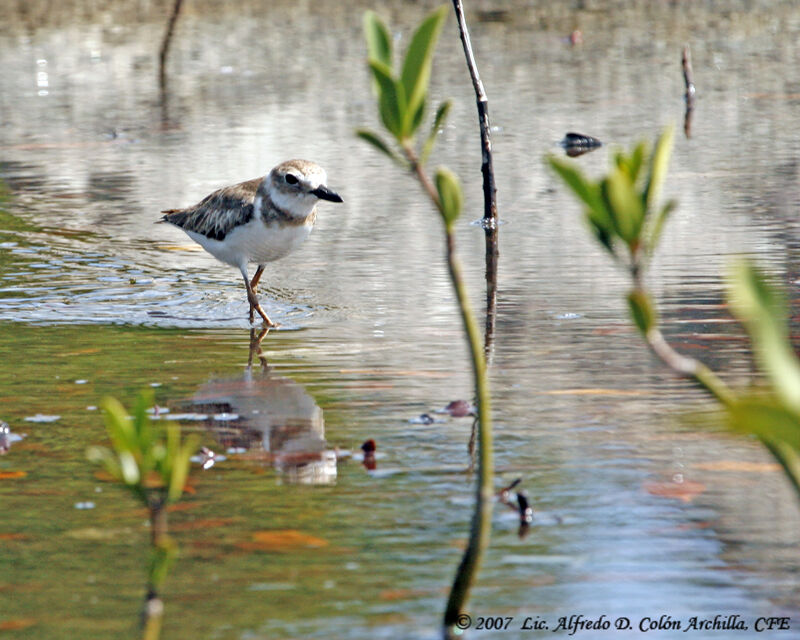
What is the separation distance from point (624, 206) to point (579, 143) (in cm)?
1048

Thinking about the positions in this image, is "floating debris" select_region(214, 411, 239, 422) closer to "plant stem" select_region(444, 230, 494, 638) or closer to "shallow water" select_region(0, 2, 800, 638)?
"shallow water" select_region(0, 2, 800, 638)

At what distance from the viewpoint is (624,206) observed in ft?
7.75

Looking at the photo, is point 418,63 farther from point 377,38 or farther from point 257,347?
point 257,347

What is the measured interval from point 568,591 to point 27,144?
11498 mm

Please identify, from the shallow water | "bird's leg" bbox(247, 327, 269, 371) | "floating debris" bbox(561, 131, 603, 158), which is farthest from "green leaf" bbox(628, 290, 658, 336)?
"floating debris" bbox(561, 131, 603, 158)

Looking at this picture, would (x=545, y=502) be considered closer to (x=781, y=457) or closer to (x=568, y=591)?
(x=568, y=591)

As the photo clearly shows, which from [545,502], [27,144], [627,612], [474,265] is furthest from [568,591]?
[27,144]

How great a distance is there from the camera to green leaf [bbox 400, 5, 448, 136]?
2.75m

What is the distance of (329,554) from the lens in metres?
3.91

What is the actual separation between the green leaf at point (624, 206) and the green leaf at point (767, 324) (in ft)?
1.82

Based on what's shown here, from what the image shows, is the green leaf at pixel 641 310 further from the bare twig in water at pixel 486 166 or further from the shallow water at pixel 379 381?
the bare twig in water at pixel 486 166

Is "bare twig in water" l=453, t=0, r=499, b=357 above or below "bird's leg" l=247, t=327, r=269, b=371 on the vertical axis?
above

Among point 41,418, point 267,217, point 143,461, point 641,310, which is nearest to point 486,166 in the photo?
point 267,217

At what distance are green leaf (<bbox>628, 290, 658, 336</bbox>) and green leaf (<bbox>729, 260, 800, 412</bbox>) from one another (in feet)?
1.84
